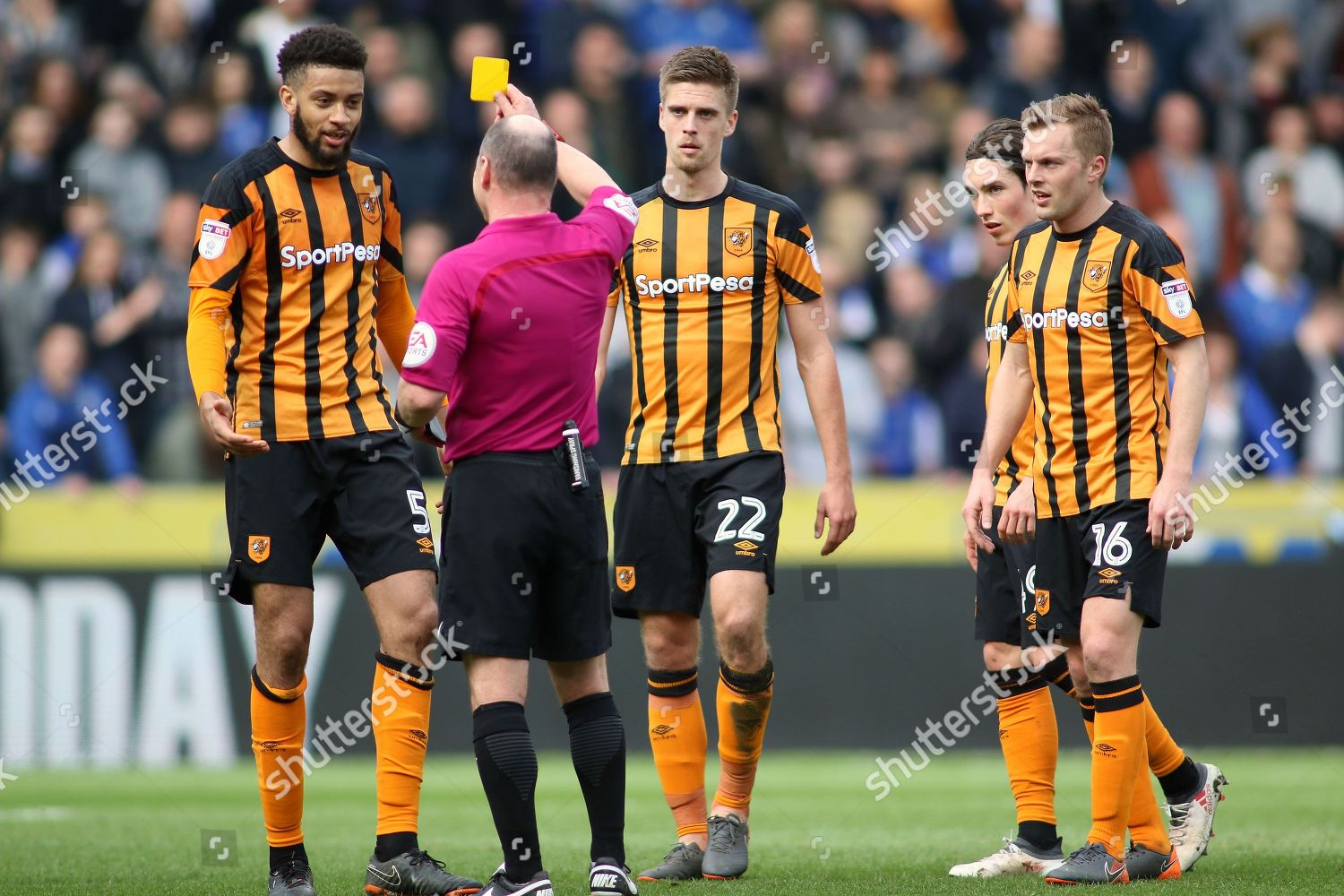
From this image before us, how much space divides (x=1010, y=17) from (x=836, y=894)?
9.96m

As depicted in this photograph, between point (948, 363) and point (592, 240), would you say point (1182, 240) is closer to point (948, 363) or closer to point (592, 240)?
point (948, 363)

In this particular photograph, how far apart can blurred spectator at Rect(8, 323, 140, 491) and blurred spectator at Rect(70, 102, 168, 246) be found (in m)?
1.27

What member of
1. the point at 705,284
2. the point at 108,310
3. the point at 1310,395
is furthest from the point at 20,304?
the point at 1310,395

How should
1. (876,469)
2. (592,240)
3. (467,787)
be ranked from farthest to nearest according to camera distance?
(876,469), (467,787), (592,240)

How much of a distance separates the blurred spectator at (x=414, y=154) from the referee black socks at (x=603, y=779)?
740 centimetres

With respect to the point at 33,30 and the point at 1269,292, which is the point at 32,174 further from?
the point at 1269,292

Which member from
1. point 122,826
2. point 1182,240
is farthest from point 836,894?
point 1182,240

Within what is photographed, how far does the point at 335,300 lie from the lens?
17.4 feet

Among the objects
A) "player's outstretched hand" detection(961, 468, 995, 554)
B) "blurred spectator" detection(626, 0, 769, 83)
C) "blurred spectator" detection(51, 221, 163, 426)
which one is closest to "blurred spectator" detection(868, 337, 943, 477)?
"blurred spectator" detection(626, 0, 769, 83)

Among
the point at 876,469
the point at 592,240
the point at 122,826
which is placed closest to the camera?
the point at 592,240

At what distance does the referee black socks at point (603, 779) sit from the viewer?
4.75 m

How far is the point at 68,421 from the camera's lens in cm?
1052

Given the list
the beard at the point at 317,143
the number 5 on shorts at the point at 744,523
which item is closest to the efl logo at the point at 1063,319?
the number 5 on shorts at the point at 744,523

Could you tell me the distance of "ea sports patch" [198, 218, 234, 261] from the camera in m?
5.12
